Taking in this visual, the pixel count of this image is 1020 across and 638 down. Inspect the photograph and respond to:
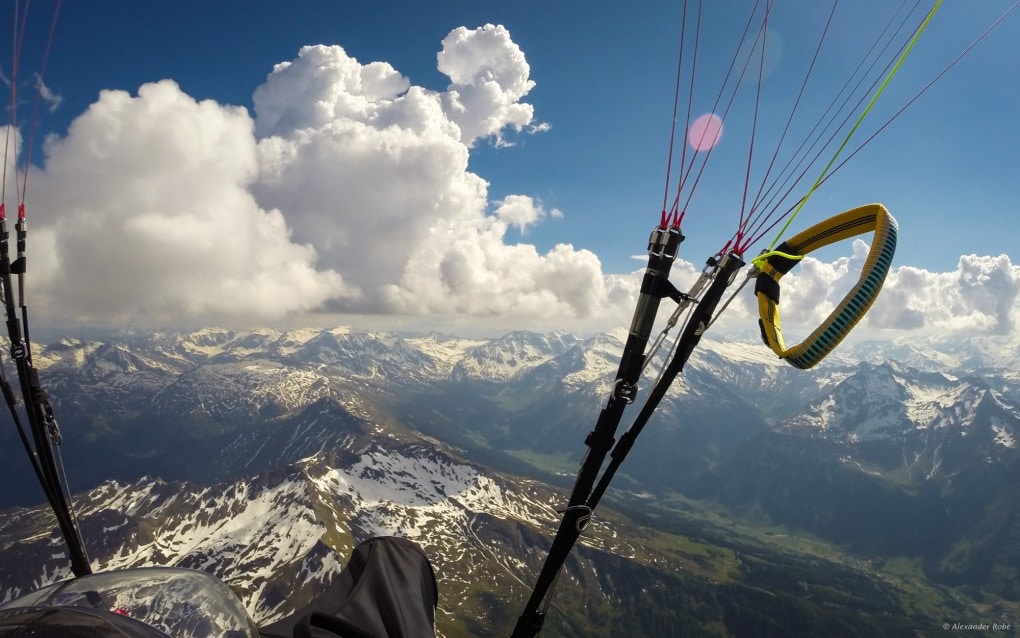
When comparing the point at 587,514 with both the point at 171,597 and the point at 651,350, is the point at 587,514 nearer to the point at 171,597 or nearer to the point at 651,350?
the point at 651,350

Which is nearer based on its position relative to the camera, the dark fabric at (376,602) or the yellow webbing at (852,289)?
the dark fabric at (376,602)

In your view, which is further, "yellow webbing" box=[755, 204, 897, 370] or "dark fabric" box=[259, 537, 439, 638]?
"yellow webbing" box=[755, 204, 897, 370]

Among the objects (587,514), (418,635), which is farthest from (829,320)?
(418,635)

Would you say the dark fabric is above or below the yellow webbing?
below

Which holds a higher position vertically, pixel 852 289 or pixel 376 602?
pixel 852 289

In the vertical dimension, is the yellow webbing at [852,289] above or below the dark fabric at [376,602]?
above
